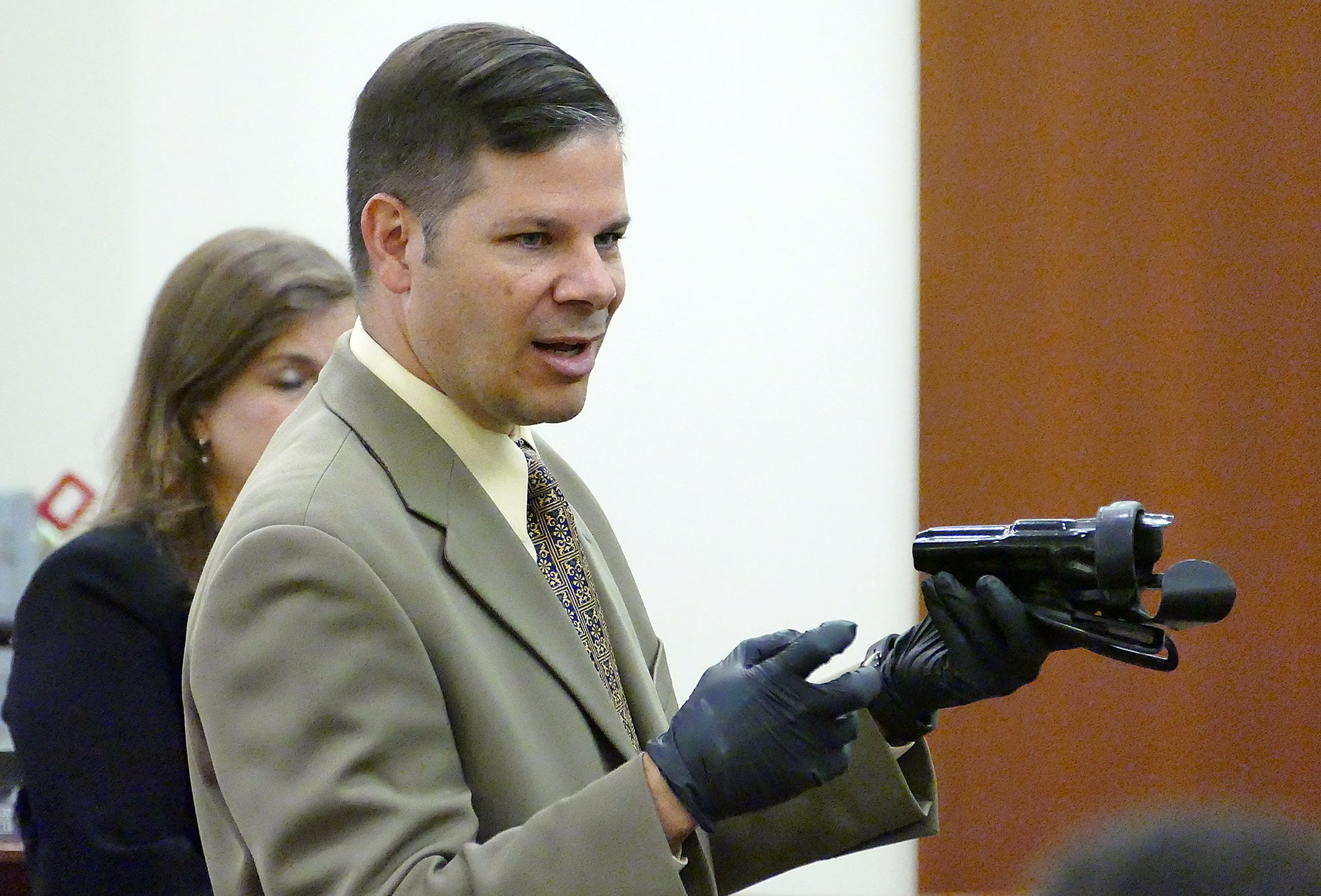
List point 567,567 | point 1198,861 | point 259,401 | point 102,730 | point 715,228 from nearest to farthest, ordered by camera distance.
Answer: point 1198,861 < point 567,567 < point 102,730 < point 259,401 < point 715,228

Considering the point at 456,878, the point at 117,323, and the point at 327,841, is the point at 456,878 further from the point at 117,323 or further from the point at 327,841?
the point at 117,323

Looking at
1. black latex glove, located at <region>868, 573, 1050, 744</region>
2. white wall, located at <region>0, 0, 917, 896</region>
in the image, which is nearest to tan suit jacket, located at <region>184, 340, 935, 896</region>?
black latex glove, located at <region>868, 573, 1050, 744</region>

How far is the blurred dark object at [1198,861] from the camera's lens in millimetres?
424

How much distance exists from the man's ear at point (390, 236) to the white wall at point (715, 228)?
55.3 inches

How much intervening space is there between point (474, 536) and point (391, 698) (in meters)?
0.17

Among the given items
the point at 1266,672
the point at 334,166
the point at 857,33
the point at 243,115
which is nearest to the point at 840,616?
the point at 1266,672

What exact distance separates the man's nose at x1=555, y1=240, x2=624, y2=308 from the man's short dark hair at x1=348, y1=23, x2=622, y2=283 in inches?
3.6

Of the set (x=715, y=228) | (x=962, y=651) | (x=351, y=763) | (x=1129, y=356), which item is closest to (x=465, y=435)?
(x=351, y=763)

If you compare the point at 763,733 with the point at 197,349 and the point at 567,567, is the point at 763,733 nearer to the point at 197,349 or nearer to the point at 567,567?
the point at 567,567

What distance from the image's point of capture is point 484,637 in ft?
3.51

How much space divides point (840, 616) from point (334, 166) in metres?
1.25

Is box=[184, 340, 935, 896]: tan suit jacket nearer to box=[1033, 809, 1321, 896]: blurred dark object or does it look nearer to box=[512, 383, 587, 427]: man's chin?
box=[512, 383, 587, 427]: man's chin

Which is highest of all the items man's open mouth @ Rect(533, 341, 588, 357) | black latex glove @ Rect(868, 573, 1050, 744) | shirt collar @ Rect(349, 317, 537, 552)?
man's open mouth @ Rect(533, 341, 588, 357)

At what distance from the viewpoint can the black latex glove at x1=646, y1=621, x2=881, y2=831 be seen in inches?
37.9
